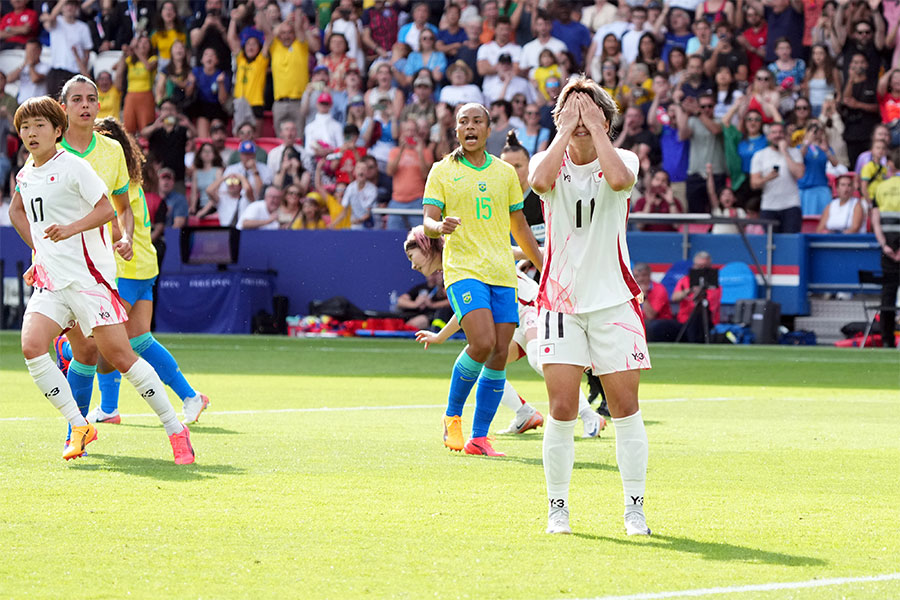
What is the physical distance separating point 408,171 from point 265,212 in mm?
2788

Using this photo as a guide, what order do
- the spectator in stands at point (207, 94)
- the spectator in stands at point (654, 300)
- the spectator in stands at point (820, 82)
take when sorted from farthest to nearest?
1. the spectator in stands at point (207, 94)
2. the spectator in stands at point (820, 82)
3. the spectator in stands at point (654, 300)

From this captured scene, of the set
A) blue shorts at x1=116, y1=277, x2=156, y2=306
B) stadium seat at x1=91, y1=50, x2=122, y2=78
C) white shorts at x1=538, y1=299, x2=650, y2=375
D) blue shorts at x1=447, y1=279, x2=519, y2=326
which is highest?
stadium seat at x1=91, y1=50, x2=122, y2=78

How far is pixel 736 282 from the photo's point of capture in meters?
22.0

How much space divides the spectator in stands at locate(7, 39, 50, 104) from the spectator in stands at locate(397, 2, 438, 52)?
7064 mm

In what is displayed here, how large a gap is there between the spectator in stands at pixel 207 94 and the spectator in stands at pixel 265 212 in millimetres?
2707

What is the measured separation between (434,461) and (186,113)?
19595mm

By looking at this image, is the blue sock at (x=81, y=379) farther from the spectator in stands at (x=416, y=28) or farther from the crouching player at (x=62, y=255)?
the spectator in stands at (x=416, y=28)

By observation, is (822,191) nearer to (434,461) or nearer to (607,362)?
(434,461)

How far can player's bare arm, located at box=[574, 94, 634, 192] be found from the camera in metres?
6.15

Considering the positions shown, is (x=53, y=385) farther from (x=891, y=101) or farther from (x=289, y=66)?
(x=289, y=66)

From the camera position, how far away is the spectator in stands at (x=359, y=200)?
966 inches

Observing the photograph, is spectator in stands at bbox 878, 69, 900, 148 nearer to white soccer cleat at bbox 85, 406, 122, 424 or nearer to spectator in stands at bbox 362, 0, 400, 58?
spectator in stands at bbox 362, 0, 400, 58

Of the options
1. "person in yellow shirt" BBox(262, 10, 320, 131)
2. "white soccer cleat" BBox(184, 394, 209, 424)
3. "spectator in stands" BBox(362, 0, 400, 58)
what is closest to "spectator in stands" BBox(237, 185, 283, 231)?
"person in yellow shirt" BBox(262, 10, 320, 131)

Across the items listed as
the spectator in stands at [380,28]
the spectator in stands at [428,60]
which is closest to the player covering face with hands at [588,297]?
the spectator in stands at [428,60]
